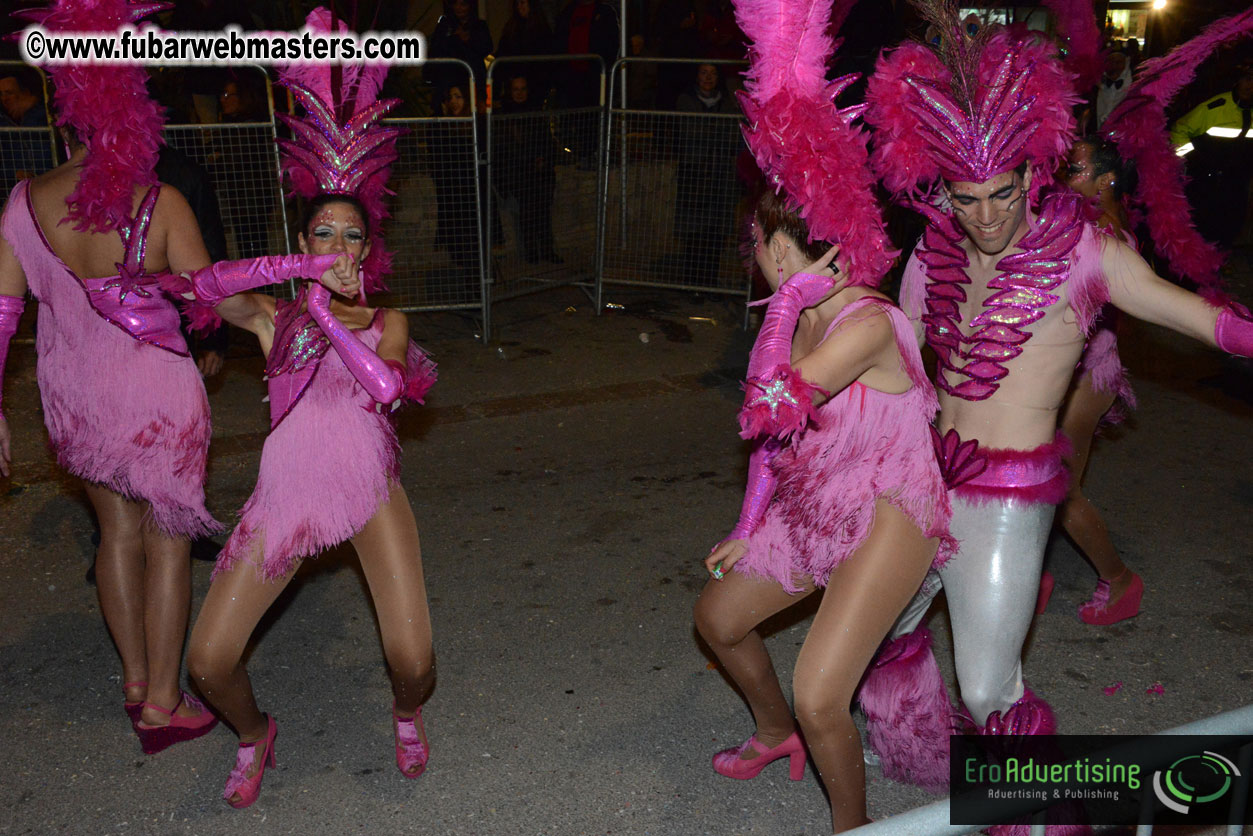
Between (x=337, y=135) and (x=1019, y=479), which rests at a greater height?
(x=337, y=135)

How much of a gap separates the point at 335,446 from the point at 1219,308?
2.44 metres

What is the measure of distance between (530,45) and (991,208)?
8.16 metres

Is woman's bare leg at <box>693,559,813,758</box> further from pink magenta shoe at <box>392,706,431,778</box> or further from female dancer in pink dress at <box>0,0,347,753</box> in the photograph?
female dancer in pink dress at <box>0,0,347,753</box>

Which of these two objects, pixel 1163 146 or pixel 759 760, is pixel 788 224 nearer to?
pixel 759 760

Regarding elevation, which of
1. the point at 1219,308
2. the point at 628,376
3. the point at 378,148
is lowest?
the point at 628,376

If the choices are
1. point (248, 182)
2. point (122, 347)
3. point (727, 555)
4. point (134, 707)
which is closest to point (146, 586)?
point (134, 707)

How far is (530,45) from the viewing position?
1038 cm

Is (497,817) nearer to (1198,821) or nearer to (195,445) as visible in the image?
(195,445)

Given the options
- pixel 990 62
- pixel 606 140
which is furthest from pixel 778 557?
pixel 606 140

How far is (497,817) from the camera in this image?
337 cm

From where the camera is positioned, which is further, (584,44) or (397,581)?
(584,44)

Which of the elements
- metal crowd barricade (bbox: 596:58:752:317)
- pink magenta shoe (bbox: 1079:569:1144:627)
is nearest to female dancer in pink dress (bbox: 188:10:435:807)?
pink magenta shoe (bbox: 1079:569:1144:627)

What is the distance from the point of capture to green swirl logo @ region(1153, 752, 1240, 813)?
6.31ft

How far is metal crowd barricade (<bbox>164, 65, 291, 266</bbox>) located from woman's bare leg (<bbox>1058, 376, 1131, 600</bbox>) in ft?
16.6
